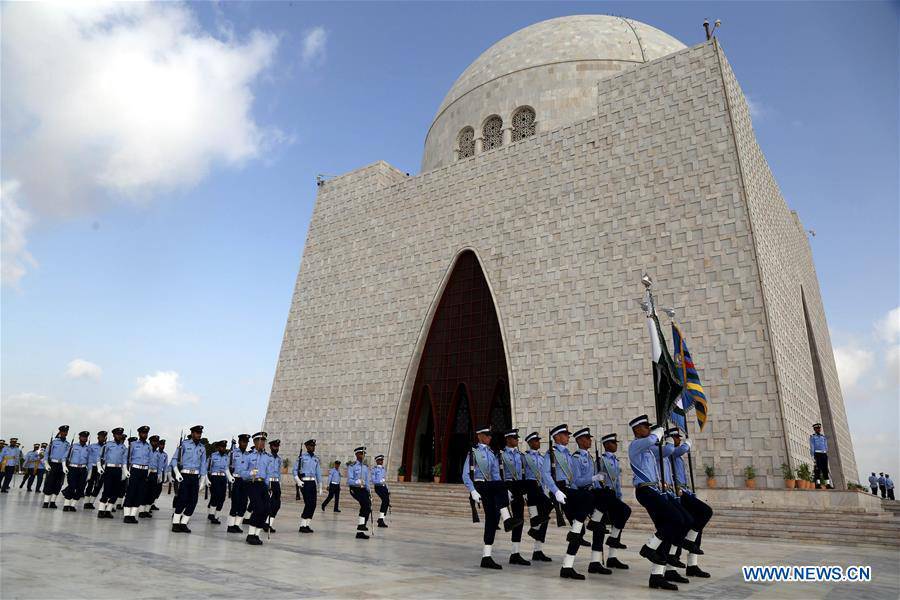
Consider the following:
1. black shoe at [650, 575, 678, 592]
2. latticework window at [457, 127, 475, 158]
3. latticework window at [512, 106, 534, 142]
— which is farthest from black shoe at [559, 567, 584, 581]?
latticework window at [457, 127, 475, 158]

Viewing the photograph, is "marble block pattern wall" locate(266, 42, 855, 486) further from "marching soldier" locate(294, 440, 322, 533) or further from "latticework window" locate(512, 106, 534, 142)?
"marching soldier" locate(294, 440, 322, 533)

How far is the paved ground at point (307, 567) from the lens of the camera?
4.59 metres

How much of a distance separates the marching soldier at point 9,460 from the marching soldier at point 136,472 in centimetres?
976

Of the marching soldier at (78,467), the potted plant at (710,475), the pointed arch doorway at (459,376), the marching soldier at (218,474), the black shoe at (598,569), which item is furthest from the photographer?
the pointed arch doorway at (459,376)

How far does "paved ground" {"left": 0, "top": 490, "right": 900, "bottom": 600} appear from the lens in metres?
4.59

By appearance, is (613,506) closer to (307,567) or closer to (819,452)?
(307,567)

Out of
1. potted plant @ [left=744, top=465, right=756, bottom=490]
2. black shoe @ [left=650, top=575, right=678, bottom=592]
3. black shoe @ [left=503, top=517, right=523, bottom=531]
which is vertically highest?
potted plant @ [left=744, top=465, right=756, bottom=490]

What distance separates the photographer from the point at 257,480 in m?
8.52

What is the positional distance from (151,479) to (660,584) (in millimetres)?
8612

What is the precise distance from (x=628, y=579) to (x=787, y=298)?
48.7 feet

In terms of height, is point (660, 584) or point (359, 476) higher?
point (359, 476)

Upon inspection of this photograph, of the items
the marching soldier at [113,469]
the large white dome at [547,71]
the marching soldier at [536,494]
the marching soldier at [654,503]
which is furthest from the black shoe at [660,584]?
the large white dome at [547,71]

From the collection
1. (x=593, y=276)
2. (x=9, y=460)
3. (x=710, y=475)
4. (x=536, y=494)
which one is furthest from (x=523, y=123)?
(x=9, y=460)

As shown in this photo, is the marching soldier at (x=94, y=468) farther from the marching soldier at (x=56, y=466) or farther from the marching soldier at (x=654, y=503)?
the marching soldier at (x=654, y=503)
